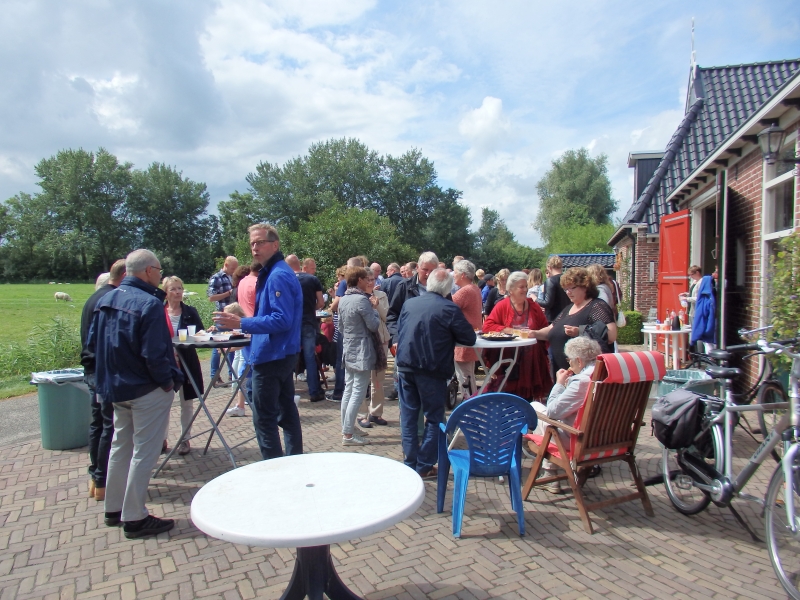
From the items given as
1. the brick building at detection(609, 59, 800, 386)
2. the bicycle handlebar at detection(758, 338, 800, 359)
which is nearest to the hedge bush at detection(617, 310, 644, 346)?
the brick building at detection(609, 59, 800, 386)

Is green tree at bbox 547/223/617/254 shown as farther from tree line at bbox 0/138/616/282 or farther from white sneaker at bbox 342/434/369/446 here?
white sneaker at bbox 342/434/369/446

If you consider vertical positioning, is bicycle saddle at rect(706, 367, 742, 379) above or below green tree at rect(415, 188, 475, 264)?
below

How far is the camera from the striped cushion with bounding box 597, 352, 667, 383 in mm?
3426

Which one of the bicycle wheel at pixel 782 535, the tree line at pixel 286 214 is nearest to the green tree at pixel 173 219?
the tree line at pixel 286 214

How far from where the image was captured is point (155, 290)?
367 cm

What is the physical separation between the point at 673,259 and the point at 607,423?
7.45 m

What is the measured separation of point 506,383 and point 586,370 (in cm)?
189

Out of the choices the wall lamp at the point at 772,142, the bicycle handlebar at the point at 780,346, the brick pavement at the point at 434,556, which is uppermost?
the wall lamp at the point at 772,142

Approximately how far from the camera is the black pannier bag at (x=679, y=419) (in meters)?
3.45

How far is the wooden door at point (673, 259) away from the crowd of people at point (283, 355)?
173 inches

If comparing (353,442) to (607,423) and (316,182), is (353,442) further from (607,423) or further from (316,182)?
(316,182)

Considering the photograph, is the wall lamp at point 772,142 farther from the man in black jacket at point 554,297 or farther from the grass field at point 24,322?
the grass field at point 24,322

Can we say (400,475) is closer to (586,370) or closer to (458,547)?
(458,547)

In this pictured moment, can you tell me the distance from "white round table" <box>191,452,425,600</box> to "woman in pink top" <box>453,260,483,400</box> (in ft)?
10.3
